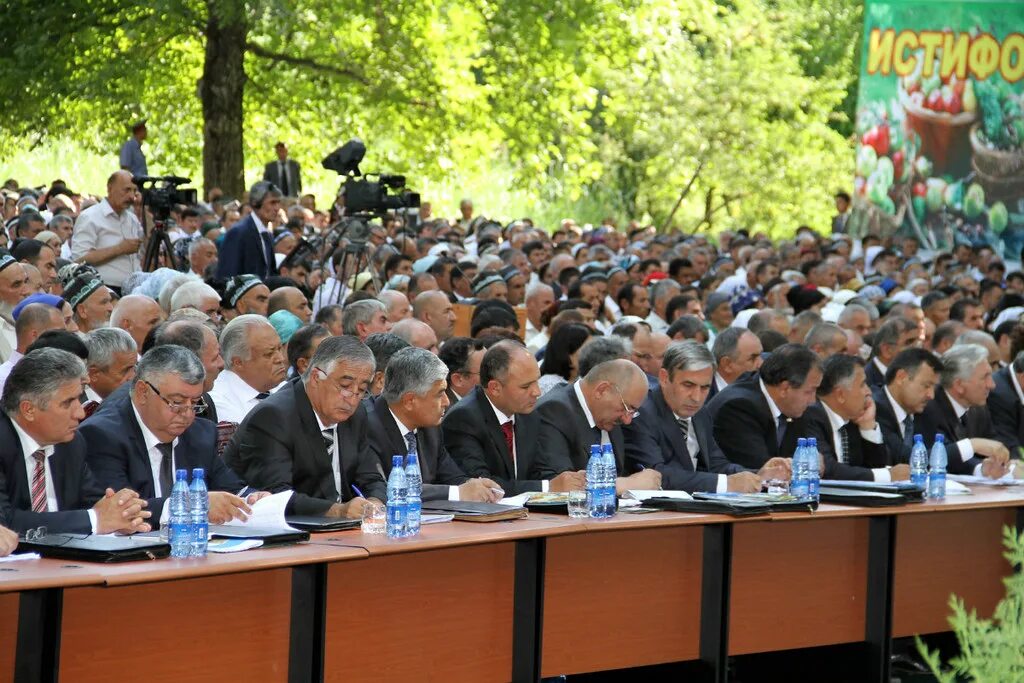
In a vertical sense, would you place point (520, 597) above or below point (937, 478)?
below

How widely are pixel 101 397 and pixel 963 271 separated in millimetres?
14842

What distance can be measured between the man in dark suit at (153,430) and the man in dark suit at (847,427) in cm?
323

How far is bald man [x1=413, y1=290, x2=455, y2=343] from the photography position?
10516 mm

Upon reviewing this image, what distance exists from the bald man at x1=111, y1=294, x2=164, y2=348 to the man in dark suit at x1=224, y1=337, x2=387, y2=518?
214 centimetres

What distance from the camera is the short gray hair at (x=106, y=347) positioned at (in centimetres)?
708

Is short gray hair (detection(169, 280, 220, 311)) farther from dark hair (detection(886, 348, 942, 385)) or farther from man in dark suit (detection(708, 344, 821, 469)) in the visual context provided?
dark hair (detection(886, 348, 942, 385))

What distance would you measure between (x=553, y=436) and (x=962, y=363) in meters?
2.89

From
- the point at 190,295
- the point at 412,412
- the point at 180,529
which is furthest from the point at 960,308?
the point at 180,529

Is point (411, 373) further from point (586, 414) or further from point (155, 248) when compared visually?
point (155, 248)

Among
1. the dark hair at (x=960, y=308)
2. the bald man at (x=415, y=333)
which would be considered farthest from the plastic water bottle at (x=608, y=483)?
the dark hair at (x=960, y=308)

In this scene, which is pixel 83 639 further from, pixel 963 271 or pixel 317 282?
pixel 963 271

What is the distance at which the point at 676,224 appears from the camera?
3631 centimetres

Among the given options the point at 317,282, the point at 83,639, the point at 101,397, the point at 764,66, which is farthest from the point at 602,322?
the point at 764,66

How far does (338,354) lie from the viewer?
6340 millimetres
